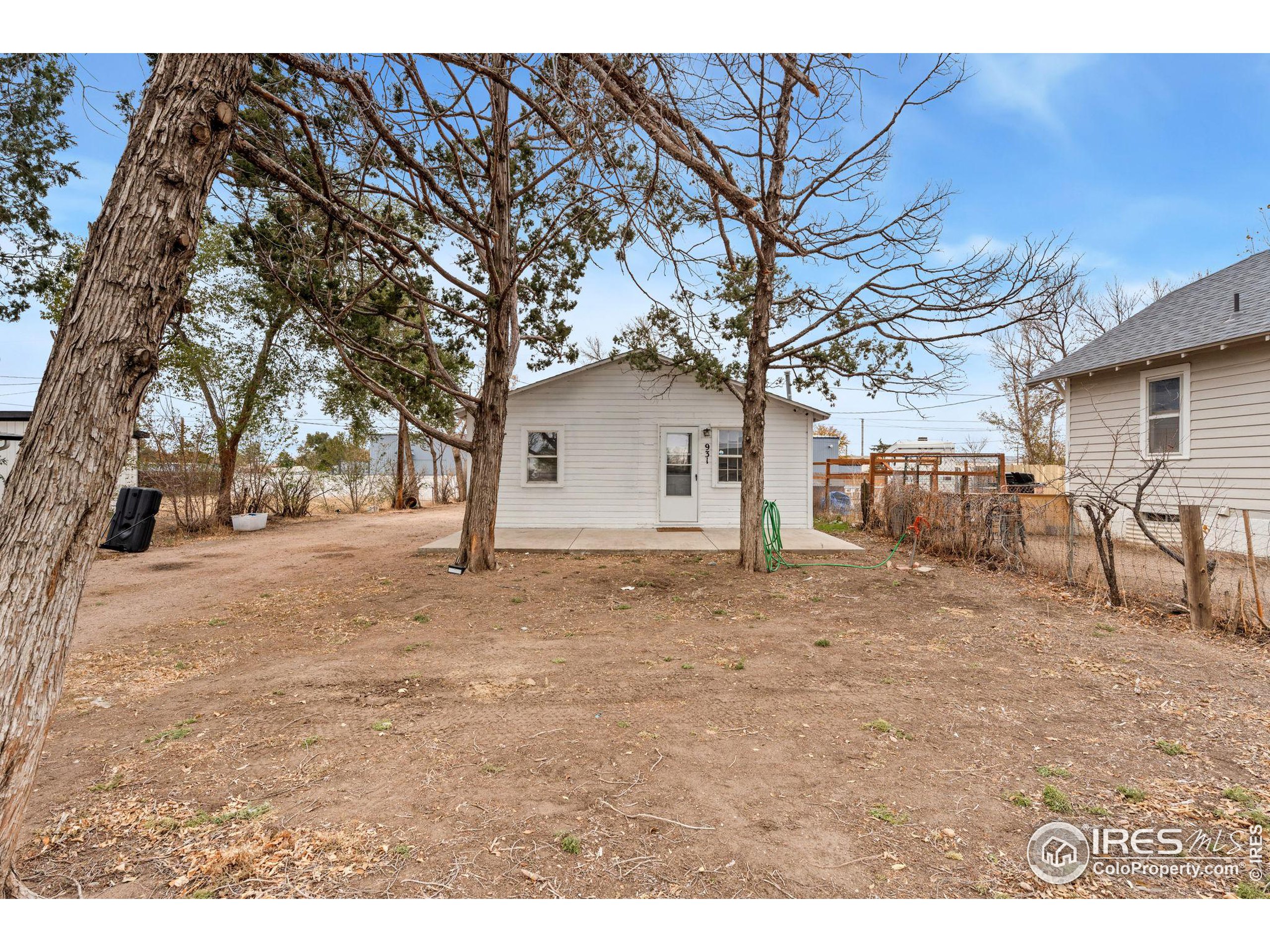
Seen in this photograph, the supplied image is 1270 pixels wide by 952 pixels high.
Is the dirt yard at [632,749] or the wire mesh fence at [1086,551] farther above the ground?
the wire mesh fence at [1086,551]

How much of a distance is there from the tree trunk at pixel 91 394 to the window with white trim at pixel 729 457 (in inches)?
420

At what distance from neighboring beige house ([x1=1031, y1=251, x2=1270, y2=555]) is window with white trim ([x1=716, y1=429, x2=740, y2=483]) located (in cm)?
568

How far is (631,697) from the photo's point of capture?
3783 mm

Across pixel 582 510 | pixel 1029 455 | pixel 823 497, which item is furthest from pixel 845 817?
pixel 1029 455

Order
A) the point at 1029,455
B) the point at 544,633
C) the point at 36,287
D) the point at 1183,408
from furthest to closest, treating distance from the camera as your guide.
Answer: the point at 1029,455
the point at 1183,408
the point at 36,287
the point at 544,633

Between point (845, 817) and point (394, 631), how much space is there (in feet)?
14.1

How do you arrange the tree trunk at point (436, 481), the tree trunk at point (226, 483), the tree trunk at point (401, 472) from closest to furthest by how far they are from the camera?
the tree trunk at point (226, 483) → the tree trunk at point (401, 472) → the tree trunk at point (436, 481)

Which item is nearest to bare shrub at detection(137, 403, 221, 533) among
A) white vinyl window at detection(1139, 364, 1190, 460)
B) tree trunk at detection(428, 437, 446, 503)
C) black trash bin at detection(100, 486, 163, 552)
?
black trash bin at detection(100, 486, 163, 552)

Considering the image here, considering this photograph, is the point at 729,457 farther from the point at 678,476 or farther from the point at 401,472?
the point at 401,472

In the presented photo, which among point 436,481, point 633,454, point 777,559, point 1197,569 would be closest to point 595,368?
point 633,454

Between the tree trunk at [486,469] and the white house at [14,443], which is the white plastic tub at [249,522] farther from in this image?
the tree trunk at [486,469]

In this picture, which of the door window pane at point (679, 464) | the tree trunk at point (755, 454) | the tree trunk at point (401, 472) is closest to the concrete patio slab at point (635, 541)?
the door window pane at point (679, 464)

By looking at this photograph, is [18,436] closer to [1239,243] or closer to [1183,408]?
[1183,408]

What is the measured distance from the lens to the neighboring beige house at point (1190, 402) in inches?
338
